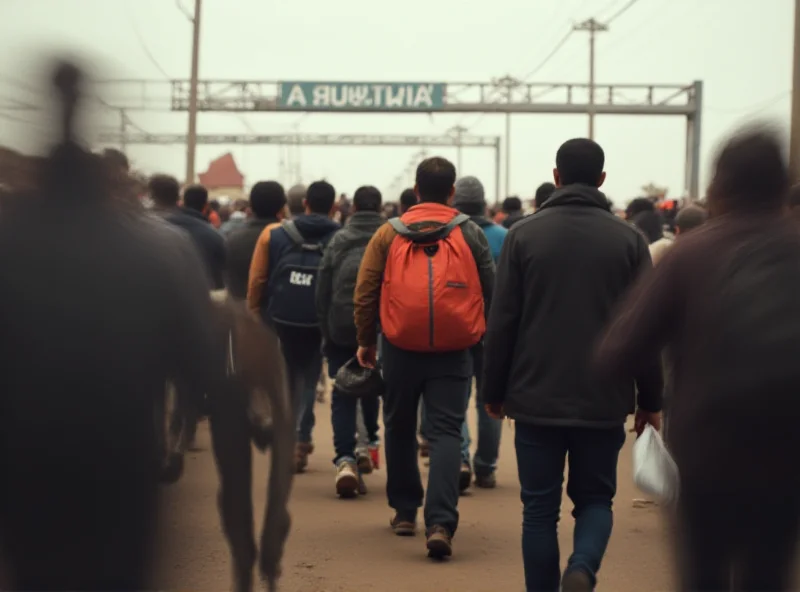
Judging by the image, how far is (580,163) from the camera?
229 inches

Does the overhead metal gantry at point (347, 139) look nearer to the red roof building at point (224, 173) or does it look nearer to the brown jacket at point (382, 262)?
the red roof building at point (224, 173)

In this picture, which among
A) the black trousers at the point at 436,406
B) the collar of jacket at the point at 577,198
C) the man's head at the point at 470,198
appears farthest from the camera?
the man's head at the point at 470,198

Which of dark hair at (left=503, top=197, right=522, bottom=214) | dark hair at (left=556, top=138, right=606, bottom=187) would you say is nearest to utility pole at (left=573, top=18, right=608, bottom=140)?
dark hair at (left=503, top=197, right=522, bottom=214)

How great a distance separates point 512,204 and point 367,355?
497 cm

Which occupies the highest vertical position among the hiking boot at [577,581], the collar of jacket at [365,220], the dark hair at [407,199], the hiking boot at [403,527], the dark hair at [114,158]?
the dark hair at [407,199]

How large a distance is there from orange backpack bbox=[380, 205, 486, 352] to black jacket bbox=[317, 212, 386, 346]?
174cm

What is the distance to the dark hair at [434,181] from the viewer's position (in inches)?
299

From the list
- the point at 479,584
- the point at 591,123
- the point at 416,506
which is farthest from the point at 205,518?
the point at 591,123

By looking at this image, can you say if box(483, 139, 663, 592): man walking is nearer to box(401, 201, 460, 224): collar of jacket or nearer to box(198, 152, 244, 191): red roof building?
box(401, 201, 460, 224): collar of jacket

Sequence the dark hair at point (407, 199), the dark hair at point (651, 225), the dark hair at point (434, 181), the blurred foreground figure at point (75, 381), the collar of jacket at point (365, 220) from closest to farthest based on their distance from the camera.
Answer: the blurred foreground figure at point (75, 381)
the dark hair at point (434, 181)
the collar of jacket at point (365, 220)
the dark hair at point (651, 225)
the dark hair at point (407, 199)

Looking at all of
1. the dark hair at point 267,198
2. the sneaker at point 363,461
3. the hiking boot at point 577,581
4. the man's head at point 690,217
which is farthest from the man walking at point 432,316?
the dark hair at point 267,198

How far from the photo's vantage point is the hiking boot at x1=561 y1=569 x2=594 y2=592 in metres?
5.29

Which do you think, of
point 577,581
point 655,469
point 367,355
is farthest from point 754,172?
point 367,355

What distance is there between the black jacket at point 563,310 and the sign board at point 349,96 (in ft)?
154
